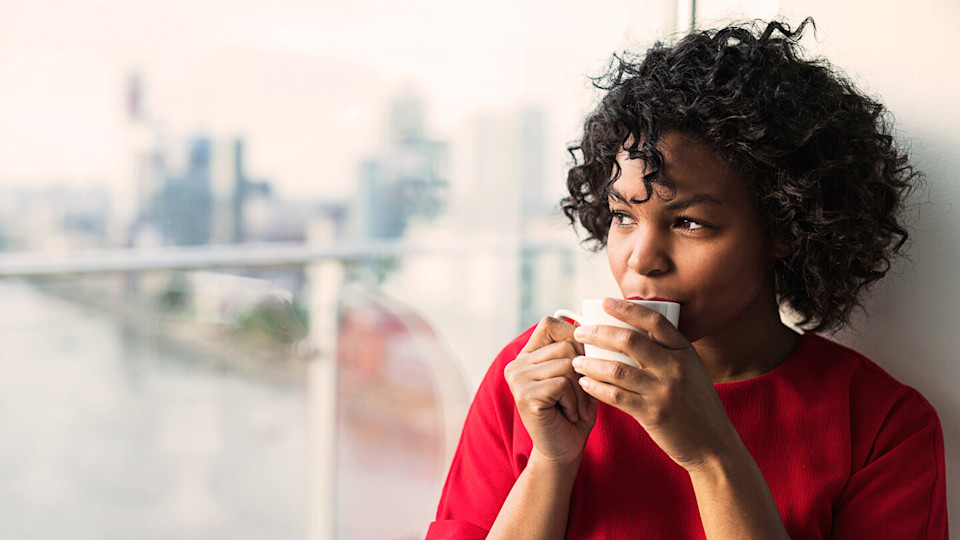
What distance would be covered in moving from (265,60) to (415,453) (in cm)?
172

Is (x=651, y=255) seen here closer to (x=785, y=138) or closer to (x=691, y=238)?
(x=691, y=238)

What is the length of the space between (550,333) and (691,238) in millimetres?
202

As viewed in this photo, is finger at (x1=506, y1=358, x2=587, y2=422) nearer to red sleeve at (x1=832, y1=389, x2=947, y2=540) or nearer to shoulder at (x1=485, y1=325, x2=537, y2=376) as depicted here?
shoulder at (x1=485, y1=325, x2=537, y2=376)

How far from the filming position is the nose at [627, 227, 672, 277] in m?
0.85

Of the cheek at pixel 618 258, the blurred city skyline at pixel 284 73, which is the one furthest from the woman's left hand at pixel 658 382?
the blurred city skyline at pixel 284 73

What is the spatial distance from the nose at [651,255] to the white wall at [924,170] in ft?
1.42

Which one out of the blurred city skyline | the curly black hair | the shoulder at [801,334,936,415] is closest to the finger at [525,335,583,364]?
the curly black hair

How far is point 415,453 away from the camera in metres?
3.08

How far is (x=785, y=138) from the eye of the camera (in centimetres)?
87

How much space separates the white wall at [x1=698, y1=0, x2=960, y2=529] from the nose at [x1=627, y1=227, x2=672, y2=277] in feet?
1.42

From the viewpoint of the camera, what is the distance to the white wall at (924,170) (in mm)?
985


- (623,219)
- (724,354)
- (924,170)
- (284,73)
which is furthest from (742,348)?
(284,73)

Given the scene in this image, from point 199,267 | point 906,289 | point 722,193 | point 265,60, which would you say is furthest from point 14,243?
point 906,289

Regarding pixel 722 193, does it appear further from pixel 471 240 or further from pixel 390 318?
pixel 390 318
